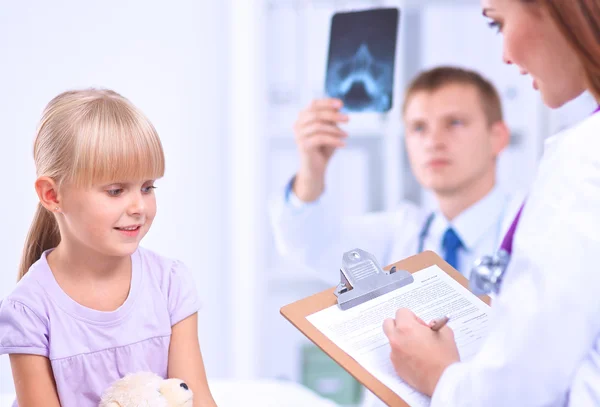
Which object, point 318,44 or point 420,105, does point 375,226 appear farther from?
point 318,44

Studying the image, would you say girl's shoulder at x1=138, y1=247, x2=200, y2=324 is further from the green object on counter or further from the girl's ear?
the green object on counter

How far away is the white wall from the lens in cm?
201

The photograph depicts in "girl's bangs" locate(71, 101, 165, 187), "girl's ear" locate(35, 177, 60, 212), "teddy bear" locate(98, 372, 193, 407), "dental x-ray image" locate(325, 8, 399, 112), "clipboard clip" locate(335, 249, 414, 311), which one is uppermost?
"dental x-ray image" locate(325, 8, 399, 112)

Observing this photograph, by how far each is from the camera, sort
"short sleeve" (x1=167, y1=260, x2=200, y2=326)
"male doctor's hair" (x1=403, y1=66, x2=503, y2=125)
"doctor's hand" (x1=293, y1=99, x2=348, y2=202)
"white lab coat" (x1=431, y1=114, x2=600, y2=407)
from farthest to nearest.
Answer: "male doctor's hair" (x1=403, y1=66, x2=503, y2=125), "doctor's hand" (x1=293, y1=99, x2=348, y2=202), "short sleeve" (x1=167, y1=260, x2=200, y2=326), "white lab coat" (x1=431, y1=114, x2=600, y2=407)

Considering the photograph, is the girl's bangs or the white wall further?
the white wall

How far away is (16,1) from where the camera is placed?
2012mm

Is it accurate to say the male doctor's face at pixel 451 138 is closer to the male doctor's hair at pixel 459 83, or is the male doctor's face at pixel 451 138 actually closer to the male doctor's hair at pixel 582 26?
the male doctor's hair at pixel 459 83

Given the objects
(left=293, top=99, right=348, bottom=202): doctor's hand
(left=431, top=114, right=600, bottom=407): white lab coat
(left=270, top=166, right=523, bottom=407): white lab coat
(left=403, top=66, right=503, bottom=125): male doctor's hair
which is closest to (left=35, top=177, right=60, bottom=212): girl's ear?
(left=431, top=114, right=600, bottom=407): white lab coat

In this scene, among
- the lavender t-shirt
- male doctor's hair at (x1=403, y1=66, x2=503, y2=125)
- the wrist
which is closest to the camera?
the lavender t-shirt

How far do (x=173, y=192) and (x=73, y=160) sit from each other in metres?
1.49

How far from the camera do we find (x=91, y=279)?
3.42 ft

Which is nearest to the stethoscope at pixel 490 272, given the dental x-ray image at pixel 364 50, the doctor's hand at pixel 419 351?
the doctor's hand at pixel 419 351

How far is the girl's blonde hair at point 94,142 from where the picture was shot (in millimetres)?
959

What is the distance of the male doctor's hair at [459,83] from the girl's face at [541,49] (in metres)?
1.09
